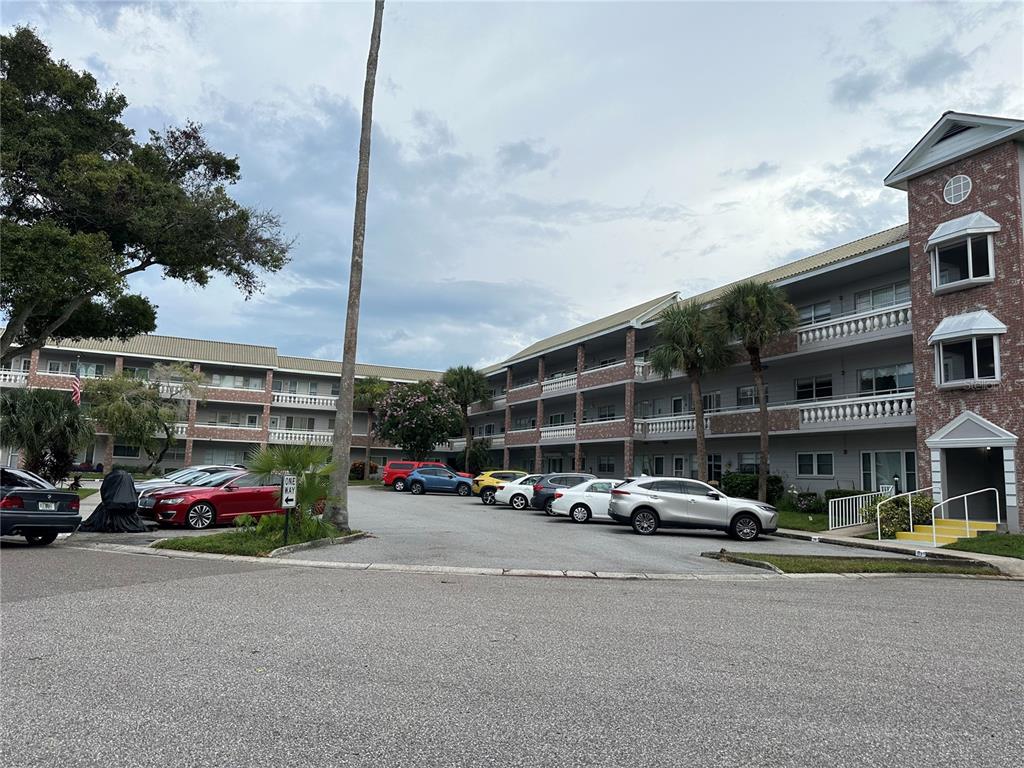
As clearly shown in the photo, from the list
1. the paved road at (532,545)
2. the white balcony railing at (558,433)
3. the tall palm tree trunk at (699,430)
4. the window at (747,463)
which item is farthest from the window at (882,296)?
the white balcony railing at (558,433)

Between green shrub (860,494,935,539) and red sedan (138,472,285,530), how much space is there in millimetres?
16231

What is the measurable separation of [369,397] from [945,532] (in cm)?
4040

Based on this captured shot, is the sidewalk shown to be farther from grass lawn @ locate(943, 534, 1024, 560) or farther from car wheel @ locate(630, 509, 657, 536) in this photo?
car wheel @ locate(630, 509, 657, 536)

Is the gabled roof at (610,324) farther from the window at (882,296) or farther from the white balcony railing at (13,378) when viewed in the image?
the white balcony railing at (13,378)

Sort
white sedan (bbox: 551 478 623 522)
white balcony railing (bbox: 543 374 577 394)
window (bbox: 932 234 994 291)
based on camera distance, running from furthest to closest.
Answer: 1. white balcony railing (bbox: 543 374 577 394)
2. white sedan (bbox: 551 478 623 522)
3. window (bbox: 932 234 994 291)

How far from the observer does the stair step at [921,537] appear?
19189 millimetres

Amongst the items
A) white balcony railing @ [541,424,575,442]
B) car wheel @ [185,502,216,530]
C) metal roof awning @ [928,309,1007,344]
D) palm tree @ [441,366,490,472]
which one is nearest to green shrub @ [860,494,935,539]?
metal roof awning @ [928,309,1007,344]

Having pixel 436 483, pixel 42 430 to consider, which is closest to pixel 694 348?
pixel 436 483

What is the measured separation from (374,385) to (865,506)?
39.6 m

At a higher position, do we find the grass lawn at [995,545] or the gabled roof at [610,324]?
the gabled roof at [610,324]

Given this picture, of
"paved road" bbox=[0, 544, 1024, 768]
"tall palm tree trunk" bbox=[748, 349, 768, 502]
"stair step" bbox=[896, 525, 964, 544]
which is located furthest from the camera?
"tall palm tree trunk" bbox=[748, 349, 768, 502]

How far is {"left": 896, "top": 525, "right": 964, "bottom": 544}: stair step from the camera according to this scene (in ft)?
63.0

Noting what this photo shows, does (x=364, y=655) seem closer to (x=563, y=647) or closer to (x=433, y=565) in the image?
(x=563, y=647)

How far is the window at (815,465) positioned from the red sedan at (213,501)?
19.8 meters
